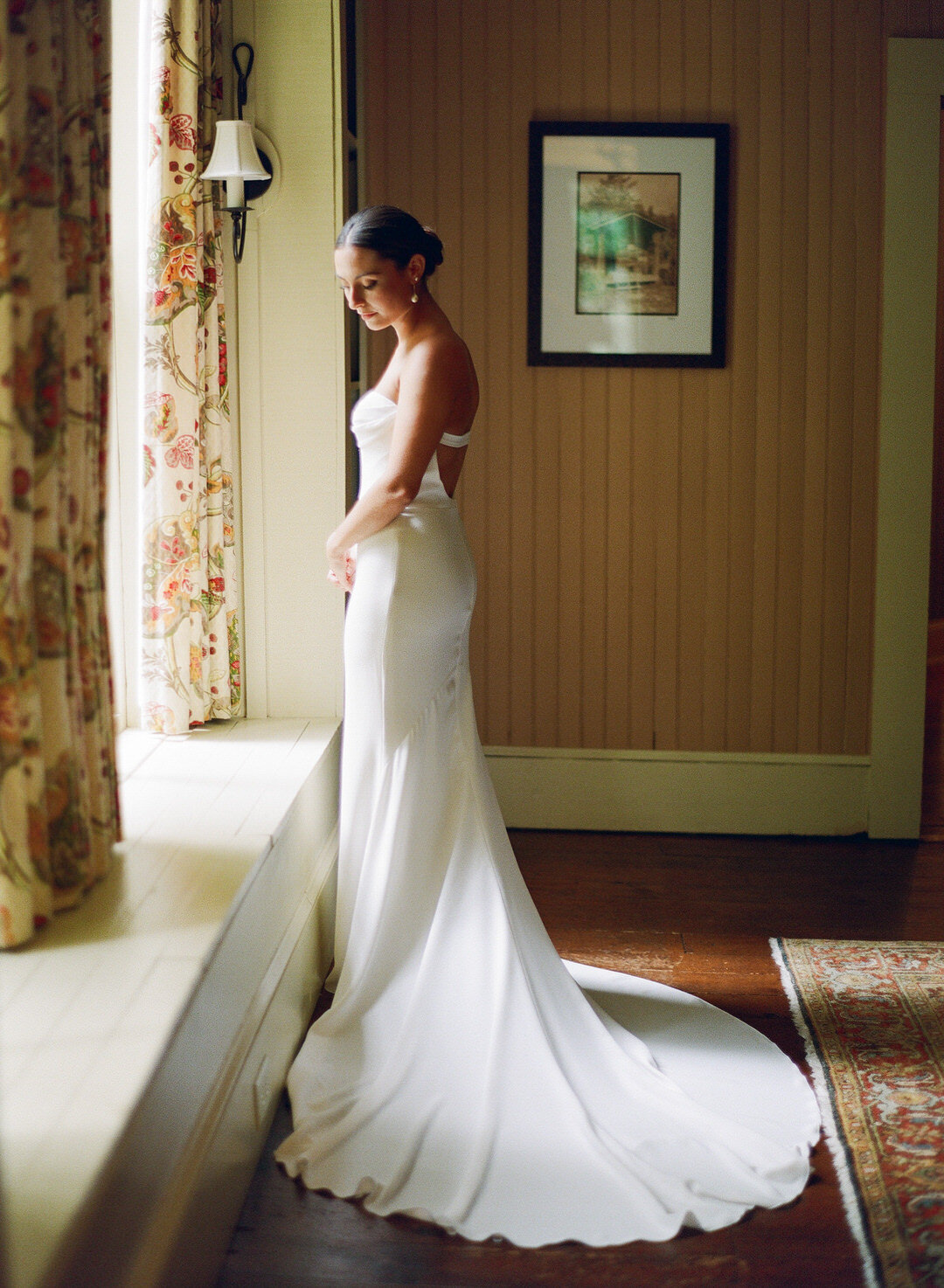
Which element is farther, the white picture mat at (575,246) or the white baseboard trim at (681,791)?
the white baseboard trim at (681,791)

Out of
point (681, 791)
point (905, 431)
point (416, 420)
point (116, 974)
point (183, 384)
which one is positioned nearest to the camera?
point (116, 974)

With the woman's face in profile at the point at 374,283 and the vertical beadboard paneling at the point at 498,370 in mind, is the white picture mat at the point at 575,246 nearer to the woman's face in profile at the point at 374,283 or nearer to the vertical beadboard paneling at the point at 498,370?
the vertical beadboard paneling at the point at 498,370

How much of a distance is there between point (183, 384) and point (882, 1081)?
6.65 ft

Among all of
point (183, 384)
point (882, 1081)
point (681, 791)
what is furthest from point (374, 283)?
point (681, 791)

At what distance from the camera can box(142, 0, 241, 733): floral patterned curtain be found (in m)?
2.50

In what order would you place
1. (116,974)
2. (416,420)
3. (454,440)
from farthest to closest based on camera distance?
(454,440), (416,420), (116,974)

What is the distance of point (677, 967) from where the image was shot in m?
2.87

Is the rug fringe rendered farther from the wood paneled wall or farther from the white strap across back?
the white strap across back

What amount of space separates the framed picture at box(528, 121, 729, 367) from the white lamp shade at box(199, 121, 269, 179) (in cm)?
130

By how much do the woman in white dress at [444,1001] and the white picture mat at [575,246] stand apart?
4.88ft

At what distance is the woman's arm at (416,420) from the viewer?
2234 millimetres

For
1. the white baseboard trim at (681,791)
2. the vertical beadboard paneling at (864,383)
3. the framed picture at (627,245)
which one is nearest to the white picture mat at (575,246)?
the framed picture at (627,245)

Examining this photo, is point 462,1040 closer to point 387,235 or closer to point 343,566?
point 343,566

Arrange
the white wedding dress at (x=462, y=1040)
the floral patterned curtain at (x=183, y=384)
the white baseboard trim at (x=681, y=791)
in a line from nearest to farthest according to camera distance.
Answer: the white wedding dress at (x=462, y=1040) < the floral patterned curtain at (x=183, y=384) < the white baseboard trim at (x=681, y=791)
